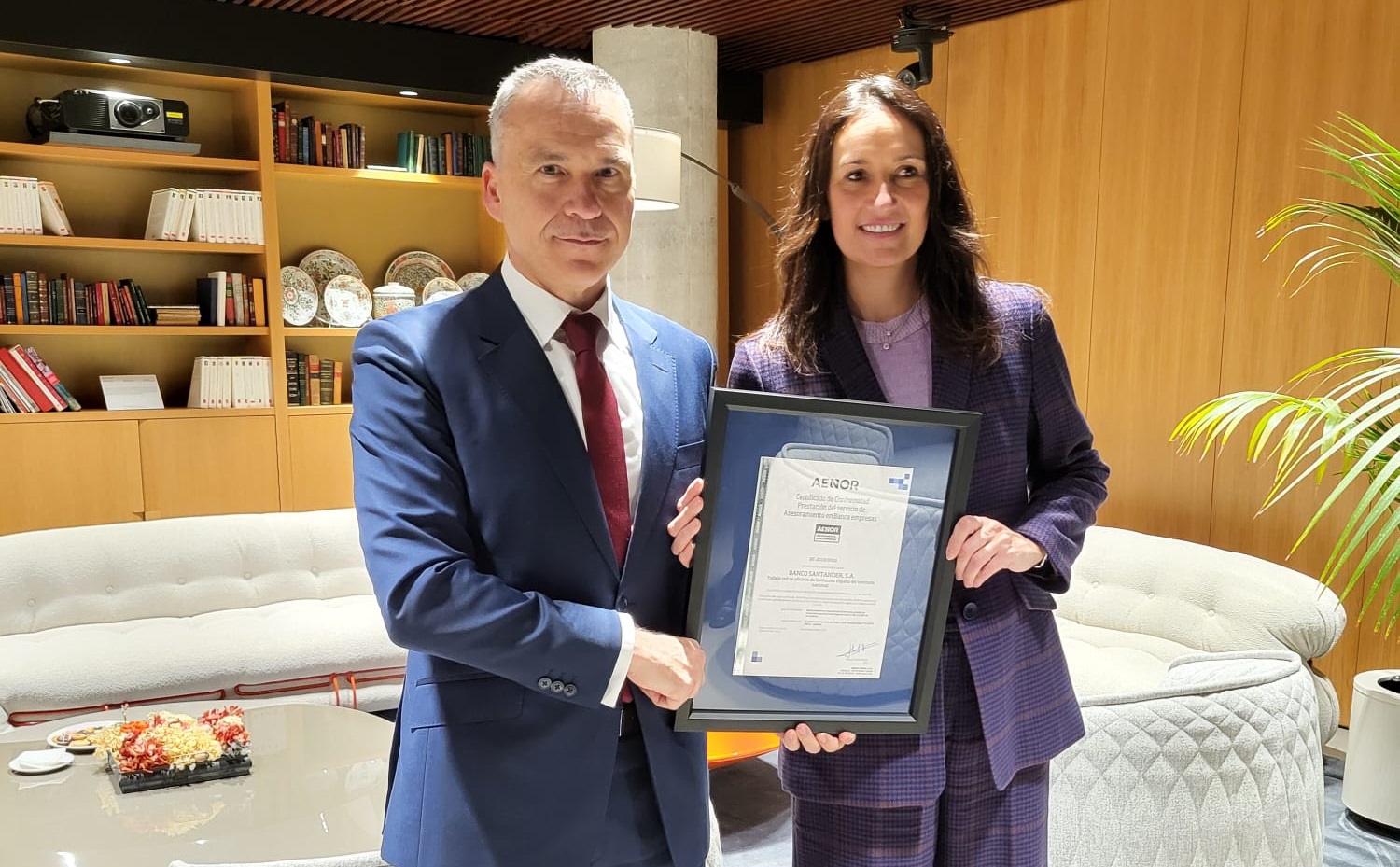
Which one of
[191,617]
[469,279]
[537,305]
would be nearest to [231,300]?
[469,279]

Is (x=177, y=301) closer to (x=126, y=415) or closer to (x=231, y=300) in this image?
(x=231, y=300)

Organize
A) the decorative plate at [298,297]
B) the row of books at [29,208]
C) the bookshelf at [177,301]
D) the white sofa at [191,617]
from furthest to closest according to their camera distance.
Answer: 1. the decorative plate at [298,297]
2. the bookshelf at [177,301]
3. the row of books at [29,208]
4. the white sofa at [191,617]

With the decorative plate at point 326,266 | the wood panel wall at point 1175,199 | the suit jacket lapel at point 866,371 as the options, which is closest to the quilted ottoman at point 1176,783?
the suit jacket lapel at point 866,371

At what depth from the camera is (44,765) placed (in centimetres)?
272

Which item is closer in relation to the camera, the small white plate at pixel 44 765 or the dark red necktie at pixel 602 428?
the dark red necktie at pixel 602 428

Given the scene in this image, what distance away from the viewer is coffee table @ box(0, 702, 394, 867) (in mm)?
2283

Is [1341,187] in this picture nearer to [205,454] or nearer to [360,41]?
[360,41]

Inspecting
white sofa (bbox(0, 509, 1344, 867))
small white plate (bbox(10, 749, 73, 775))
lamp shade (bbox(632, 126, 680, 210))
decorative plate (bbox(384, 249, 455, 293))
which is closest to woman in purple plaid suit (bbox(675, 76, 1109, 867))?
white sofa (bbox(0, 509, 1344, 867))

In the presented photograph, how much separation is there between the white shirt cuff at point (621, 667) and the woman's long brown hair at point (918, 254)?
0.45 metres

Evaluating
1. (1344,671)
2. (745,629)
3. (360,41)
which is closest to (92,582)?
(360,41)

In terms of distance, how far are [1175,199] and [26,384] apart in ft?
16.7

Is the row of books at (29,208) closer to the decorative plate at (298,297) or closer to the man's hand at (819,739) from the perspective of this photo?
the decorative plate at (298,297)

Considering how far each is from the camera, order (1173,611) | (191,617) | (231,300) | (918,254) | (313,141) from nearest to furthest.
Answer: (918,254) < (1173,611) < (191,617) < (231,300) < (313,141)

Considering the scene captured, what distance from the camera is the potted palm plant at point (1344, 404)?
2285mm
